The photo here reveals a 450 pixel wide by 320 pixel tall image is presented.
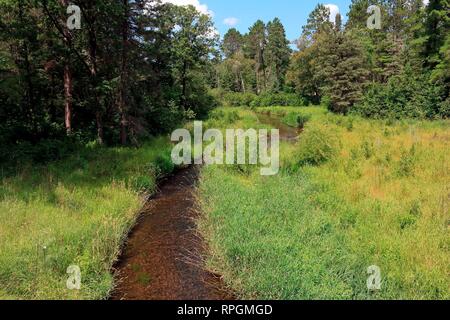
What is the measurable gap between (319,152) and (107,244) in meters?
9.74

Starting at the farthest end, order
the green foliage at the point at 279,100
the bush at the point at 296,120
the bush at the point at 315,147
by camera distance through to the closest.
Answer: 1. the green foliage at the point at 279,100
2. the bush at the point at 296,120
3. the bush at the point at 315,147

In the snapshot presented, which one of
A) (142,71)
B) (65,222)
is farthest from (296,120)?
(65,222)

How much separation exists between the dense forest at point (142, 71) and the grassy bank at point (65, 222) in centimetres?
355

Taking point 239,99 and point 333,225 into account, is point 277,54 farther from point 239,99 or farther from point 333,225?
point 333,225

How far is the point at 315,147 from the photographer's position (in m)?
14.7

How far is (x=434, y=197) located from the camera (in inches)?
373

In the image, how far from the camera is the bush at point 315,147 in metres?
14.6

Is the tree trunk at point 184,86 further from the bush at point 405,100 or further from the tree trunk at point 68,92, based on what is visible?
the bush at point 405,100

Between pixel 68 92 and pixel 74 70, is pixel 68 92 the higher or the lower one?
the lower one

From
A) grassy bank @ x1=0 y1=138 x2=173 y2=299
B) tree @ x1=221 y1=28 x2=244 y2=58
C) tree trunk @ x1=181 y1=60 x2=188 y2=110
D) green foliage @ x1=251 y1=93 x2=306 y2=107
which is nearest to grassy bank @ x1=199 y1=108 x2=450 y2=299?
grassy bank @ x1=0 y1=138 x2=173 y2=299

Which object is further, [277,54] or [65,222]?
[277,54]

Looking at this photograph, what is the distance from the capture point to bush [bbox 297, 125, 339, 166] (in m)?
14.6

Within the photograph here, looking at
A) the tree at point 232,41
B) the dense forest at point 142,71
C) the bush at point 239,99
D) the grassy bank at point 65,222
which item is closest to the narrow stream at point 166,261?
the grassy bank at point 65,222

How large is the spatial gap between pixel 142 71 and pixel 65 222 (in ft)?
45.5
